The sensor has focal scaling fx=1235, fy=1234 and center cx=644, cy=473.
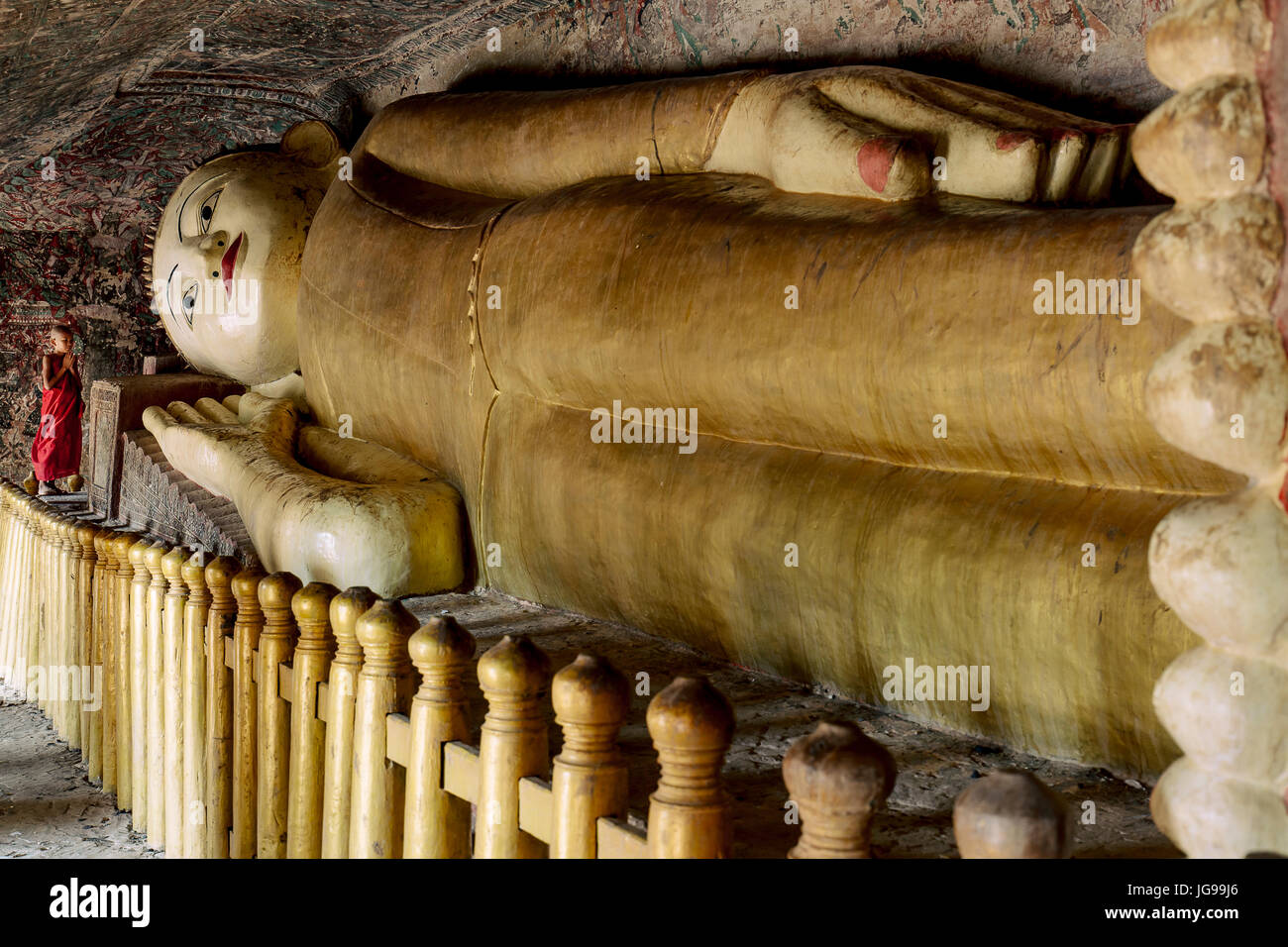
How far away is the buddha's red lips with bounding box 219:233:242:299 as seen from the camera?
3.57 meters

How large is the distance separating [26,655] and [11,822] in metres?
1.07

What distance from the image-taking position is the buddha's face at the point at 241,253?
11.7ft

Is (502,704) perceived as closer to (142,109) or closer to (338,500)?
(338,500)

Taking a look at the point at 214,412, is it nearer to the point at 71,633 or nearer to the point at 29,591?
the point at 29,591

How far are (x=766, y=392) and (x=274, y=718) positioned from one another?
0.94 m

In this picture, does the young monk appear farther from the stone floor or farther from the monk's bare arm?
the stone floor

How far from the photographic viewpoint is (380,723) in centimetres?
158

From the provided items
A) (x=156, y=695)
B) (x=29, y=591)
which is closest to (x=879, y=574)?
(x=156, y=695)

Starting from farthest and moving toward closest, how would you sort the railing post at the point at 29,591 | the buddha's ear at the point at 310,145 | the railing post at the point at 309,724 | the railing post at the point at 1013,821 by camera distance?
the buddha's ear at the point at 310,145 < the railing post at the point at 29,591 < the railing post at the point at 309,724 < the railing post at the point at 1013,821

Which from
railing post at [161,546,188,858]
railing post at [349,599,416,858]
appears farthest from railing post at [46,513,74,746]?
railing post at [349,599,416,858]

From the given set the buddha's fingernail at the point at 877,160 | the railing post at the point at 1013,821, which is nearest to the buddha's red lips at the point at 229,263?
the buddha's fingernail at the point at 877,160

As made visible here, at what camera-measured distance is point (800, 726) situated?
173cm

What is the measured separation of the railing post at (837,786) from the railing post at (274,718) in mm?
1189

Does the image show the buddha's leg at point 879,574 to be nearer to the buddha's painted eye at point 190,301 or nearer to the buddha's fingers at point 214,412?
the buddha's fingers at point 214,412
